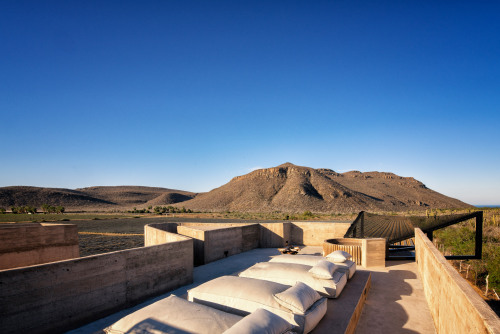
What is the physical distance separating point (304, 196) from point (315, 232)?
189 feet

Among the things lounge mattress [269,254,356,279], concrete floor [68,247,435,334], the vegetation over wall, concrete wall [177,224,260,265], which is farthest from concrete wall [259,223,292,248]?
the vegetation over wall

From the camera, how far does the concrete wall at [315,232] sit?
1486 centimetres

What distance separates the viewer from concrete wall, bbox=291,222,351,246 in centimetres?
1486

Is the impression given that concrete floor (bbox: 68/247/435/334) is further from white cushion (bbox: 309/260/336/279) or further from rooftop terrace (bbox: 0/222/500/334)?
white cushion (bbox: 309/260/336/279)

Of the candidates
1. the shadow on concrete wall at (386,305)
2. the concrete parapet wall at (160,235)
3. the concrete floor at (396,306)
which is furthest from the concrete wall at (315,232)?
the concrete parapet wall at (160,235)

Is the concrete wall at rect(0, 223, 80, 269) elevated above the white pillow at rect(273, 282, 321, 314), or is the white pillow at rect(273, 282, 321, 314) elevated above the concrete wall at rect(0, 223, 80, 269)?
the white pillow at rect(273, 282, 321, 314)

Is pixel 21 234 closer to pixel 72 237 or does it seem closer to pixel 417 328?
pixel 72 237

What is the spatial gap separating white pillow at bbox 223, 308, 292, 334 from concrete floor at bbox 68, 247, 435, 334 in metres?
1.32

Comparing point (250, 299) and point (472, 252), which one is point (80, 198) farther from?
point (250, 299)

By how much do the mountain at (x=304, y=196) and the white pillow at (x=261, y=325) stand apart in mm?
62684

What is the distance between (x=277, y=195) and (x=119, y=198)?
69.5 metres

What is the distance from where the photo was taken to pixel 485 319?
106 inches

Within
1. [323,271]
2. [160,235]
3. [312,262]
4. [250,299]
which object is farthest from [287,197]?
[250,299]

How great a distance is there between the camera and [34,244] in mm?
12859
